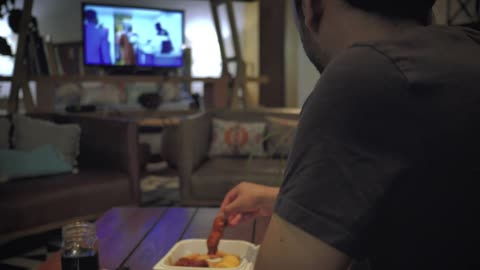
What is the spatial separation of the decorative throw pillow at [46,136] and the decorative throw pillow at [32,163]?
0.08 m

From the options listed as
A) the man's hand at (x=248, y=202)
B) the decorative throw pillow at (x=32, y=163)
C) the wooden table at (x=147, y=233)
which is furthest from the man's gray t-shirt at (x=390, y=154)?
the decorative throw pillow at (x=32, y=163)

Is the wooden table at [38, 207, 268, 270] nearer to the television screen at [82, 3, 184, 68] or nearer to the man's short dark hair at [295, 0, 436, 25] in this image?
the man's short dark hair at [295, 0, 436, 25]

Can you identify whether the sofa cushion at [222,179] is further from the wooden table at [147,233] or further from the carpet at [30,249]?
the wooden table at [147,233]

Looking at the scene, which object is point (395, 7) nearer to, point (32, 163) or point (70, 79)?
point (32, 163)

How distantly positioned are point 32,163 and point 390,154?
2.25 metres

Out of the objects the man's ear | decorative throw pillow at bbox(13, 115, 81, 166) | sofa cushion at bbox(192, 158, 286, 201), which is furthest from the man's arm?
decorative throw pillow at bbox(13, 115, 81, 166)

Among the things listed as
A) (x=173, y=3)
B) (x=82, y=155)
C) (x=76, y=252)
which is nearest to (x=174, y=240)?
(x=76, y=252)

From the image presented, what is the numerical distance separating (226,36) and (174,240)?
21.2 ft

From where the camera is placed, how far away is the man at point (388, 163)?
366 millimetres

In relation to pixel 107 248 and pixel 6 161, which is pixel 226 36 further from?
pixel 107 248

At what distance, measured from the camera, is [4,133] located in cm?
237

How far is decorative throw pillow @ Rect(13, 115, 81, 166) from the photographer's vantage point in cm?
241

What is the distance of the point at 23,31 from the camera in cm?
289

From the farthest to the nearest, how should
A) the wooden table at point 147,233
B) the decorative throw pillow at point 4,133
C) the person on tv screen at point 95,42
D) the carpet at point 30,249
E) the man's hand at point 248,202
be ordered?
1. the person on tv screen at point 95,42
2. the decorative throw pillow at point 4,133
3. the carpet at point 30,249
4. the wooden table at point 147,233
5. the man's hand at point 248,202
